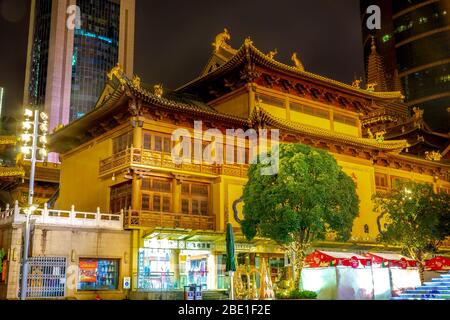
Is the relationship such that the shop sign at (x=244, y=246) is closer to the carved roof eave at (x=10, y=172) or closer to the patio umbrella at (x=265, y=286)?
the patio umbrella at (x=265, y=286)

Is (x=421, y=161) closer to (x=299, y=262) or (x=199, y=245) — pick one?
(x=199, y=245)

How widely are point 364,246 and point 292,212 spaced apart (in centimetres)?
1562

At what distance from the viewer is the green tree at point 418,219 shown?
3014 centimetres

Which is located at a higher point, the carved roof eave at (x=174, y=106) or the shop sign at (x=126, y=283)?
the carved roof eave at (x=174, y=106)

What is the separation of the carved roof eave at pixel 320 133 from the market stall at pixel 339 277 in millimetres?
10780

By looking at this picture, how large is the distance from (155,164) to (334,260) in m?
11.6

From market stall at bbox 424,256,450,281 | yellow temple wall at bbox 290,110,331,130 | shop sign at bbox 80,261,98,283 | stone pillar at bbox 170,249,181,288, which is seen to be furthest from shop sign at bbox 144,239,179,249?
market stall at bbox 424,256,450,281

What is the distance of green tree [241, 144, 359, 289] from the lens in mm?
23797

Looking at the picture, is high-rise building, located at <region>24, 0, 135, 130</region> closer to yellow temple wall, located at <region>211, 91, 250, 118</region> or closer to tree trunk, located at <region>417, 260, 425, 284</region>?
yellow temple wall, located at <region>211, 91, 250, 118</region>

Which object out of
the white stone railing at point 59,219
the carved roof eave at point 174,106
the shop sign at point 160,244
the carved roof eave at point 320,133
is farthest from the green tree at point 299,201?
the carved roof eave at point 320,133

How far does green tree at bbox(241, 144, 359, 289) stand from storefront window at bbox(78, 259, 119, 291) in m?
7.89

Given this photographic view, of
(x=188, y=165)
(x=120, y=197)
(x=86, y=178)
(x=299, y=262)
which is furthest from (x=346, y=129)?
(x=86, y=178)

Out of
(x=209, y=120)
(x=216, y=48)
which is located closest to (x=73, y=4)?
(x=216, y=48)
